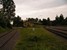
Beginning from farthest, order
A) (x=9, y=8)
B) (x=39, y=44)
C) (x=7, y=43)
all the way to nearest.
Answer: (x=9, y=8) → (x=7, y=43) → (x=39, y=44)

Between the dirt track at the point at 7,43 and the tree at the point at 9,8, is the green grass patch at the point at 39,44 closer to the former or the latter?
the dirt track at the point at 7,43

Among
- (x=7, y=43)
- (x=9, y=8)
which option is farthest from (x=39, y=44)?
(x=9, y=8)

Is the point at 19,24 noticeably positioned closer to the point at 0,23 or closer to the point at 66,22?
the point at 66,22

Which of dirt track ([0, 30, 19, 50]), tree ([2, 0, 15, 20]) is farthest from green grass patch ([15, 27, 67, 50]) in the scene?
tree ([2, 0, 15, 20])

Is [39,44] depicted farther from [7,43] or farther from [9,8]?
[9,8]

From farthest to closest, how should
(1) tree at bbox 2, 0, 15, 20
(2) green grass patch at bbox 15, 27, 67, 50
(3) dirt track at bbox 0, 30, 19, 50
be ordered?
(1) tree at bbox 2, 0, 15, 20 < (3) dirt track at bbox 0, 30, 19, 50 < (2) green grass patch at bbox 15, 27, 67, 50

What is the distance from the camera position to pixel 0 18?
75062 mm

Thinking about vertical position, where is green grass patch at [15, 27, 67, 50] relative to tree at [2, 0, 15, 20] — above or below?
below

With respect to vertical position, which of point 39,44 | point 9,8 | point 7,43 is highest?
point 9,8

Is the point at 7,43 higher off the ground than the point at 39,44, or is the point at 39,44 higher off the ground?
the point at 39,44

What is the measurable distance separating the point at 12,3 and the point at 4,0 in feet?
24.7

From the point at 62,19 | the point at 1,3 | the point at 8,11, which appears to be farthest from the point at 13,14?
the point at 62,19

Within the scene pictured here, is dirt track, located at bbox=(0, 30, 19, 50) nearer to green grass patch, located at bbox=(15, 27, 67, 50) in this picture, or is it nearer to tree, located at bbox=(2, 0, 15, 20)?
green grass patch, located at bbox=(15, 27, 67, 50)

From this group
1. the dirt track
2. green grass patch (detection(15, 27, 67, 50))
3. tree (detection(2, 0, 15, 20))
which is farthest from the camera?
tree (detection(2, 0, 15, 20))
